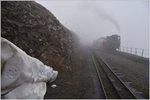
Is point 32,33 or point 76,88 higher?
point 32,33

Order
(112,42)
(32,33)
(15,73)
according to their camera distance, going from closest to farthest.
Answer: (15,73) → (32,33) → (112,42)

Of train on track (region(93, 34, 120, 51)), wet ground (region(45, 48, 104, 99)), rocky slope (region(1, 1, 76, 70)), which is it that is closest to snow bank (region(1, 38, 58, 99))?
wet ground (region(45, 48, 104, 99))

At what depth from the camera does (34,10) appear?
728 inches

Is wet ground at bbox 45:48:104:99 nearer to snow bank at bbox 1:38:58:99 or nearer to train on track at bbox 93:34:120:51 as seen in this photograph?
snow bank at bbox 1:38:58:99

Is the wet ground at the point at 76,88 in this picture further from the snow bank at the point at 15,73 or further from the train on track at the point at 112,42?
the train on track at the point at 112,42

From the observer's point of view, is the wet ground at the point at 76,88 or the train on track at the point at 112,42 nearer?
the wet ground at the point at 76,88

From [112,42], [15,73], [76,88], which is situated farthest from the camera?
[112,42]

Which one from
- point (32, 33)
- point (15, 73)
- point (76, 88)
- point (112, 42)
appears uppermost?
point (32, 33)

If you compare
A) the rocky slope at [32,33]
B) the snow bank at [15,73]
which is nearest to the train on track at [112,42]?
the rocky slope at [32,33]

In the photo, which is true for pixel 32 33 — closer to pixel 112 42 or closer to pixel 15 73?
pixel 15 73

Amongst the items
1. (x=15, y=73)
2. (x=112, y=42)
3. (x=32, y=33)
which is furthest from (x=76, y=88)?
(x=112, y=42)

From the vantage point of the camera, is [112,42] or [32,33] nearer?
[32,33]

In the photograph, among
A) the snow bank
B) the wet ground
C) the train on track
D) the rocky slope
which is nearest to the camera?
the snow bank

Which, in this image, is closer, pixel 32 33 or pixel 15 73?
pixel 15 73
